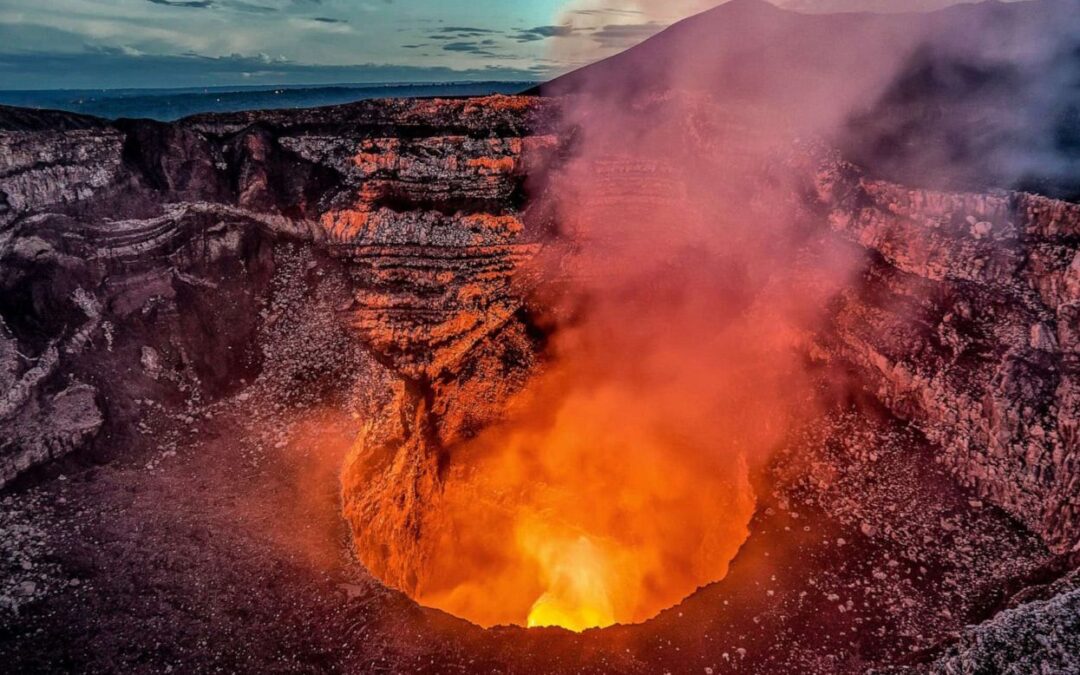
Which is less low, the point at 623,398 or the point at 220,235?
the point at 220,235

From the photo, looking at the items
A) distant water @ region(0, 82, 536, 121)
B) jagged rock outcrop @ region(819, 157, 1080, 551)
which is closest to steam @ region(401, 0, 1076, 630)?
jagged rock outcrop @ region(819, 157, 1080, 551)

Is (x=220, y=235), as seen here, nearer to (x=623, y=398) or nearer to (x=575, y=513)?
(x=623, y=398)

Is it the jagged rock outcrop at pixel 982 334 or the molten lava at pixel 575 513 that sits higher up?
Result: the jagged rock outcrop at pixel 982 334

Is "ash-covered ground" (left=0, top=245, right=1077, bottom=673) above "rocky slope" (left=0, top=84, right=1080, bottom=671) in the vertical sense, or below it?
below

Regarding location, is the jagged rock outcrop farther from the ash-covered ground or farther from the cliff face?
the cliff face

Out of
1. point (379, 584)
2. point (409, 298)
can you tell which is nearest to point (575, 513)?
point (409, 298)

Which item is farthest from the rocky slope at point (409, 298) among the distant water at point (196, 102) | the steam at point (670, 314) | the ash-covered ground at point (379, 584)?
the distant water at point (196, 102)

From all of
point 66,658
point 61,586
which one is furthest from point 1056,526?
point 61,586

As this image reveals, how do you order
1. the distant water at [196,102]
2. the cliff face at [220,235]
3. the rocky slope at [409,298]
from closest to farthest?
1. the rocky slope at [409,298]
2. the cliff face at [220,235]
3. the distant water at [196,102]

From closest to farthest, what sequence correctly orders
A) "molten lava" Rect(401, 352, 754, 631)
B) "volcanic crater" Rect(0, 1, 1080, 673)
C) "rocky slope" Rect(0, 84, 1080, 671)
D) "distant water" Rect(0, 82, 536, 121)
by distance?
"volcanic crater" Rect(0, 1, 1080, 673)
"rocky slope" Rect(0, 84, 1080, 671)
"molten lava" Rect(401, 352, 754, 631)
"distant water" Rect(0, 82, 536, 121)

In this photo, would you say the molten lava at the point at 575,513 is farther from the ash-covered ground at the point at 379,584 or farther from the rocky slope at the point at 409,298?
the ash-covered ground at the point at 379,584

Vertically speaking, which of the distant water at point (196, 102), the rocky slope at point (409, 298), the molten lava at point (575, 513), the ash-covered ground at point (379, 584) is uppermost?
the distant water at point (196, 102)

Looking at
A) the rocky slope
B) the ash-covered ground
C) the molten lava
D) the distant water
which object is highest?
the distant water
